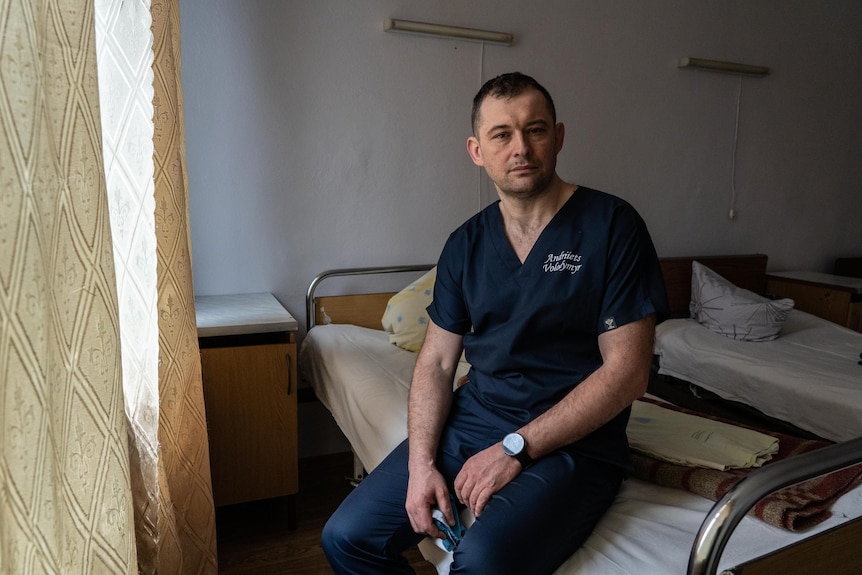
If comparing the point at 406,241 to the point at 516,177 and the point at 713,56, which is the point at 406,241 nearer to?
the point at 516,177

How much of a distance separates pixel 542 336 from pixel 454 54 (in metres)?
2.00

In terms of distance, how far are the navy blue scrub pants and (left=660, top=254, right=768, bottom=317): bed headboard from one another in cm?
234

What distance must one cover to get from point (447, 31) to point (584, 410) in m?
2.17

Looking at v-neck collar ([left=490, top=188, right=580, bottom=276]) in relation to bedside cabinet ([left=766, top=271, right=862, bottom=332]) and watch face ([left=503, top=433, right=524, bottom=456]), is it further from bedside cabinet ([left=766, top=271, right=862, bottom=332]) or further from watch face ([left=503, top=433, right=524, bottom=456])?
bedside cabinet ([left=766, top=271, right=862, bottom=332])

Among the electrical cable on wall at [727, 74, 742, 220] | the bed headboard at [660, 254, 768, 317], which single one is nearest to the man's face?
the bed headboard at [660, 254, 768, 317]

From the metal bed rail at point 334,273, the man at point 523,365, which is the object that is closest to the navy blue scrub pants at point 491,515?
the man at point 523,365

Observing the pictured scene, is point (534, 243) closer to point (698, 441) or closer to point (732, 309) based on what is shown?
point (698, 441)

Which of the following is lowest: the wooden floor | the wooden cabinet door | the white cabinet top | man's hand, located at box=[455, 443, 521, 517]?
the wooden floor

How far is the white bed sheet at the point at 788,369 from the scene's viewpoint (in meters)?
2.45

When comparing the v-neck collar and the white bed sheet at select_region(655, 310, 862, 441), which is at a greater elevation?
the v-neck collar

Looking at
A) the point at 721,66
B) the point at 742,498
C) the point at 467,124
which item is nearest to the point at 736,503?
the point at 742,498

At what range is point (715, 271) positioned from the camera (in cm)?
377

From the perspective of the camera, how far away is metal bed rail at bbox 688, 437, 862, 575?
37.9 inches

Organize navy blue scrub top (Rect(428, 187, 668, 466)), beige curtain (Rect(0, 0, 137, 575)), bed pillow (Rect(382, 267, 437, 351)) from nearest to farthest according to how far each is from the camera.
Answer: beige curtain (Rect(0, 0, 137, 575)) < navy blue scrub top (Rect(428, 187, 668, 466)) < bed pillow (Rect(382, 267, 437, 351))
